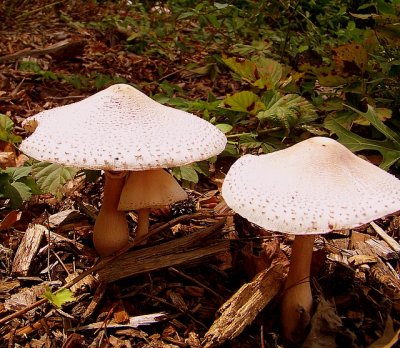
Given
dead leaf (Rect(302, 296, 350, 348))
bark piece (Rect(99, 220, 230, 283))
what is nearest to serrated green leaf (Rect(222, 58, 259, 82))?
bark piece (Rect(99, 220, 230, 283))

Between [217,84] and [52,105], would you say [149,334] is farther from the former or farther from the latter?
[217,84]

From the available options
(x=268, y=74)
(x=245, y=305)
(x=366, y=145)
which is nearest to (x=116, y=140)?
(x=245, y=305)

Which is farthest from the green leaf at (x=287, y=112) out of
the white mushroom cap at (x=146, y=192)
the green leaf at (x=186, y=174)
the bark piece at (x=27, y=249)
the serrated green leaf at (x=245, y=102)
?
the bark piece at (x=27, y=249)

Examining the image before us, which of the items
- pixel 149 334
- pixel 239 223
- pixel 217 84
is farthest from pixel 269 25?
pixel 149 334

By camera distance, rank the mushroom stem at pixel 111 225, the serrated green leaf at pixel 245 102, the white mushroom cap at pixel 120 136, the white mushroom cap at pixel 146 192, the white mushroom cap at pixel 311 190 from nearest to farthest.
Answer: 1. the white mushroom cap at pixel 311 190
2. the white mushroom cap at pixel 120 136
3. the white mushroom cap at pixel 146 192
4. the mushroom stem at pixel 111 225
5. the serrated green leaf at pixel 245 102

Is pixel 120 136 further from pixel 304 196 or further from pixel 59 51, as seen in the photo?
pixel 59 51

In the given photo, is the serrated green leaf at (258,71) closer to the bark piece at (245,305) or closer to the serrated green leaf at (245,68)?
the serrated green leaf at (245,68)
